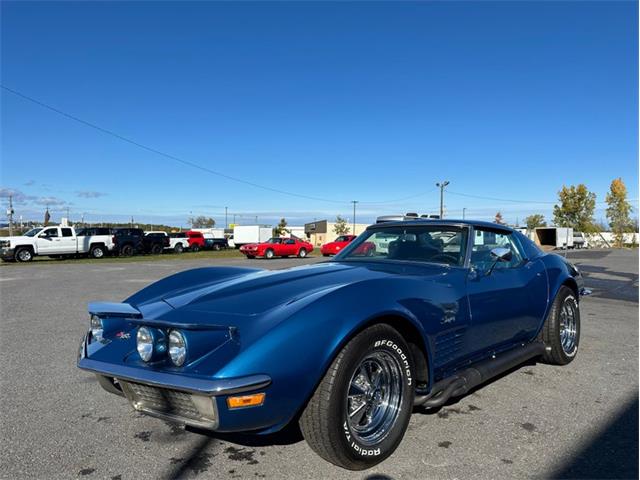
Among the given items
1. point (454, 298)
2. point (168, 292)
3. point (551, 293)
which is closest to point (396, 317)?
point (454, 298)

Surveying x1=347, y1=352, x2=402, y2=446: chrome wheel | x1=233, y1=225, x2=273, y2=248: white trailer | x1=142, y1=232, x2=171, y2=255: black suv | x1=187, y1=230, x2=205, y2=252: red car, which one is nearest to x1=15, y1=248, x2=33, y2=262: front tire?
x1=142, y1=232, x2=171, y2=255: black suv

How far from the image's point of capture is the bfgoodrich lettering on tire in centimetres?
242

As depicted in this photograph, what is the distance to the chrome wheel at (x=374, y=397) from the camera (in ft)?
8.83

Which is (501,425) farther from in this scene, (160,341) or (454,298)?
(160,341)

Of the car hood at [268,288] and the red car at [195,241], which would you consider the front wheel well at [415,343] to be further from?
the red car at [195,241]

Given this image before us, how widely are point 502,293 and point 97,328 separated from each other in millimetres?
2861


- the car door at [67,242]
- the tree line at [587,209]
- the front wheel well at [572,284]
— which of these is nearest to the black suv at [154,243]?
the car door at [67,242]

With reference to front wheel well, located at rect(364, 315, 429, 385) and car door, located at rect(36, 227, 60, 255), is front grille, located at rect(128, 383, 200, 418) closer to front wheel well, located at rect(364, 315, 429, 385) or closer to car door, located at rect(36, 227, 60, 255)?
front wheel well, located at rect(364, 315, 429, 385)

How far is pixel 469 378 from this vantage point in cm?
317

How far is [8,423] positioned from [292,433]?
6.36 feet

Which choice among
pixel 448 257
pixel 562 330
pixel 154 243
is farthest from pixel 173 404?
pixel 154 243

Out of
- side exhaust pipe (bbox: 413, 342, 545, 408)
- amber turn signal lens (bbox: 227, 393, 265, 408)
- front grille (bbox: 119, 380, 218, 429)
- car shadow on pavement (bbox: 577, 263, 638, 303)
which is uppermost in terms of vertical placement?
amber turn signal lens (bbox: 227, 393, 265, 408)

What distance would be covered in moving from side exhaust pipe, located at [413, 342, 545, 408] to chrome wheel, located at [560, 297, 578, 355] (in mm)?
922

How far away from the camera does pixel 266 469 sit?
261cm
